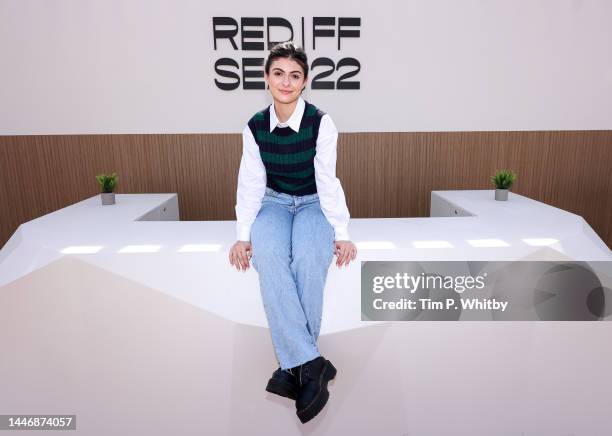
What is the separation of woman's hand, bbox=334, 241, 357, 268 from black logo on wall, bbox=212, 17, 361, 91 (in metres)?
1.96

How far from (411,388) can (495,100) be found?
99.1 inches

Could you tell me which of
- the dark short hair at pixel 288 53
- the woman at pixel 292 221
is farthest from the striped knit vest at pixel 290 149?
the dark short hair at pixel 288 53

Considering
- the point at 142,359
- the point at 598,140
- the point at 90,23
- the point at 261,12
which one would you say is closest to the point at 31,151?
the point at 90,23

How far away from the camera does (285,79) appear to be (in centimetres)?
143

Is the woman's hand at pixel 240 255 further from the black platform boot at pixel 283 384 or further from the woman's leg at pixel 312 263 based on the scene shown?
the black platform boot at pixel 283 384

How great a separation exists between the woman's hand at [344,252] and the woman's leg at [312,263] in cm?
5

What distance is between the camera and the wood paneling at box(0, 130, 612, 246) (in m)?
3.18

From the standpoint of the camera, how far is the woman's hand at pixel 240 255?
1456mm

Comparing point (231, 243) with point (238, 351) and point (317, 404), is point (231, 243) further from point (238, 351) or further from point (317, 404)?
point (317, 404)

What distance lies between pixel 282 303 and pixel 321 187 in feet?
1.54

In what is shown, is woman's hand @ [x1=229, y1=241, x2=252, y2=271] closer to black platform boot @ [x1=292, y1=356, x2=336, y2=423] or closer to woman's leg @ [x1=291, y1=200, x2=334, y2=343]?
woman's leg @ [x1=291, y1=200, x2=334, y2=343]

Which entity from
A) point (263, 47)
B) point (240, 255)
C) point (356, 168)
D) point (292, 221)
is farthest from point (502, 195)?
point (263, 47)

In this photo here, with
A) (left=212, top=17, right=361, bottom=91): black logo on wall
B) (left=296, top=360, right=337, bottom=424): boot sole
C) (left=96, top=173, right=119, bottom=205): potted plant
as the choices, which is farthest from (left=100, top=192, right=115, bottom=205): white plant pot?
(left=296, top=360, right=337, bottom=424): boot sole

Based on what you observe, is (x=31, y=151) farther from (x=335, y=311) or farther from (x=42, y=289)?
(x=335, y=311)
